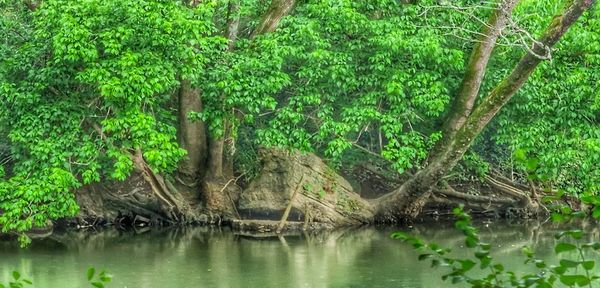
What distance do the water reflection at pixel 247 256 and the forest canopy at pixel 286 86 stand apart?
952 millimetres

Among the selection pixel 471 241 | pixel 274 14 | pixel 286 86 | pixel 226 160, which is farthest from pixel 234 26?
pixel 471 241

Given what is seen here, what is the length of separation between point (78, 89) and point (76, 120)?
628 mm

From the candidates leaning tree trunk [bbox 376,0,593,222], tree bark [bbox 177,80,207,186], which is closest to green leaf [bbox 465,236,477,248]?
leaning tree trunk [bbox 376,0,593,222]

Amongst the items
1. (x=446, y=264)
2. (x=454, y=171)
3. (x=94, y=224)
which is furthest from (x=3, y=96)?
(x=446, y=264)

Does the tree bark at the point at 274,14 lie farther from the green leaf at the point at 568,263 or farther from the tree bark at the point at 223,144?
the green leaf at the point at 568,263

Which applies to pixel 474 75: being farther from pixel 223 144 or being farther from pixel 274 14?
pixel 223 144

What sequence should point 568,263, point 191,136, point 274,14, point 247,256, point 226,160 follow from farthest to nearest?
point 226,160 → point 191,136 → point 274,14 → point 247,256 → point 568,263

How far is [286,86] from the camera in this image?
56.3ft

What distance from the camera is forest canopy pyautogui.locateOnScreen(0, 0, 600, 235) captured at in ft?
48.6

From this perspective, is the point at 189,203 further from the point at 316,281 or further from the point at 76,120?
the point at 316,281

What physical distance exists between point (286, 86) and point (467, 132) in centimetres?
329

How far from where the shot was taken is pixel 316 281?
1252cm

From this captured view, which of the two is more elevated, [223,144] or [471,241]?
[223,144]

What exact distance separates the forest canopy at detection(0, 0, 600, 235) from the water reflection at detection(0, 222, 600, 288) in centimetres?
95
